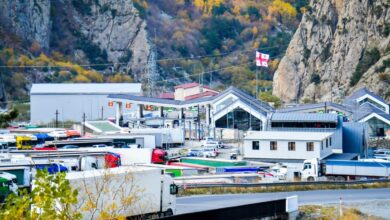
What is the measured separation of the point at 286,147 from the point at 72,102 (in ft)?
118

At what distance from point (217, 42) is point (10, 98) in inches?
2104

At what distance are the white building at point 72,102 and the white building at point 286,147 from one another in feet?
105

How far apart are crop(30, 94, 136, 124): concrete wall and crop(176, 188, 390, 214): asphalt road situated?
4390 cm

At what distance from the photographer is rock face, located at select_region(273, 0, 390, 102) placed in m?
71.1

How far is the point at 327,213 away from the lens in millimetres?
22578

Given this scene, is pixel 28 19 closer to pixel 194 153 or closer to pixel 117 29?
pixel 117 29

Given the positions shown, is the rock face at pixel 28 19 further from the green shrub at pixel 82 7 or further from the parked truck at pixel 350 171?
the parked truck at pixel 350 171

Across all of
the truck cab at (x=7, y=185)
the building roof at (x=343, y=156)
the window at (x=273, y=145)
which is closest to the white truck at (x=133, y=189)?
the truck cab at (x=7, y=185)

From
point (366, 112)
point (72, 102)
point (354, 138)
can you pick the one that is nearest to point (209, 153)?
point (354, 138)

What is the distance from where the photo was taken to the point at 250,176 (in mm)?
32312

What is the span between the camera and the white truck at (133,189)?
18.2 m

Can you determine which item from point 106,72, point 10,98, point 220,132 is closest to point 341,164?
point 220,132

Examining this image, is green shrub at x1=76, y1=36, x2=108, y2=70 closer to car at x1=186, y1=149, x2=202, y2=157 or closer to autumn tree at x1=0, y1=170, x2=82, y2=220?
car at x1=186, y1=149, x2=202, y2=157

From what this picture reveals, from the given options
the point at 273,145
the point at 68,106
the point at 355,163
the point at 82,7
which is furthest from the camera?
the point at 82,7
